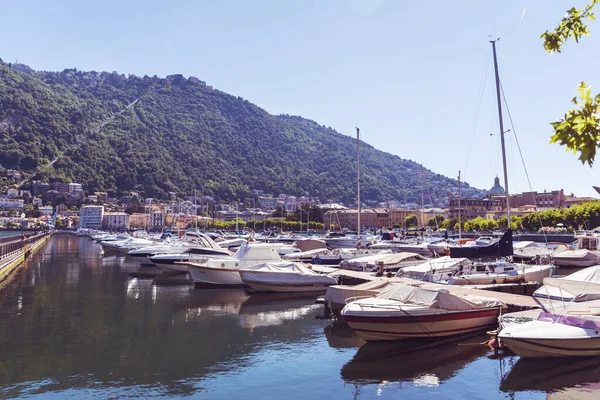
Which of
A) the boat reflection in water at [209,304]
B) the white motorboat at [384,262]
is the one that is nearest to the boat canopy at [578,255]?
the white motorboat at [384,262]

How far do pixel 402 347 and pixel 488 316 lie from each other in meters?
4.22

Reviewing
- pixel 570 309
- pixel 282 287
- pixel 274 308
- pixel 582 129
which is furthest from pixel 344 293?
pixel 582 129

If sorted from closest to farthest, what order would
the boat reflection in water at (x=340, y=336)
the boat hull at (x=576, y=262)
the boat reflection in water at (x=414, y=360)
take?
the boat reflection in water at (x=414, y=360) < the boat reflection in water at (x=340, y=336) < the boat hull at (x=576, y=262)

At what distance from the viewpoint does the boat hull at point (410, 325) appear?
59.3 ft

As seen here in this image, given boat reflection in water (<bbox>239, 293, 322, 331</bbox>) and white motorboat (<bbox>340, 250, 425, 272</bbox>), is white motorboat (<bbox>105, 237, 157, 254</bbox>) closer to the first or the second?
white motorboat (<bbox>340, 250, 425, 272</bbox>)

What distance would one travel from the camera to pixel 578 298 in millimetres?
19234

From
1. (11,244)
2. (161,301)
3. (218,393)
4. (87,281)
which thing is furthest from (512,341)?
(11,244)

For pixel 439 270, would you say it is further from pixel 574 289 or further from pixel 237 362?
pixel 237 362

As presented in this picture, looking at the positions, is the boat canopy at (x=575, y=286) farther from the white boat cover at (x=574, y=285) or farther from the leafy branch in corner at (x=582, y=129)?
the leafy branch in corner at (x=582, y=129)

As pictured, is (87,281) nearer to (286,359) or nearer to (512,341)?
(286,359)

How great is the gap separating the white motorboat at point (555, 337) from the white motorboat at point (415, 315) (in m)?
2.48

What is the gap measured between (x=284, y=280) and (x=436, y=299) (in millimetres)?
14118

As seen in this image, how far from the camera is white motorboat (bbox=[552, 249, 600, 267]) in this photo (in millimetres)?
46000

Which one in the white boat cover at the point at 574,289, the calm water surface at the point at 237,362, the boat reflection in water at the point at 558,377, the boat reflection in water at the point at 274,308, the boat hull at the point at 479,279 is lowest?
the boat reflection in water at the point at 274,308
